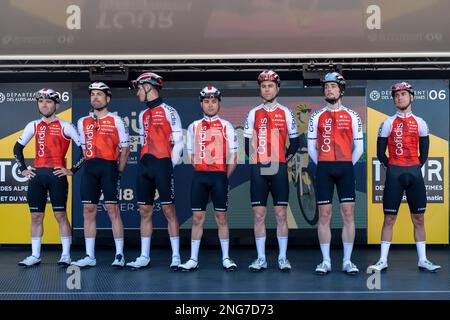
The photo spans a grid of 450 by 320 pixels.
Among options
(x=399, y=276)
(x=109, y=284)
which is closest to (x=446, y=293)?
(x=399, y=276)

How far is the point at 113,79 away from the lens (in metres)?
8.09

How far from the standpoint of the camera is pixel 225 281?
6492 millimetres

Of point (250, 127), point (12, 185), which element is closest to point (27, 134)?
point (12, 185)

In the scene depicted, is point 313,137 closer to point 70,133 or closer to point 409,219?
point 409,219

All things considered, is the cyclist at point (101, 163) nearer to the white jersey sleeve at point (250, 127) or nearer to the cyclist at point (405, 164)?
the white jersey sleeve at point (250, 127)

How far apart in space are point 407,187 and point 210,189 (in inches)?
83.4

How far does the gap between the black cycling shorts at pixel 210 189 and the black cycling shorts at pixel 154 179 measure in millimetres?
Result: 288

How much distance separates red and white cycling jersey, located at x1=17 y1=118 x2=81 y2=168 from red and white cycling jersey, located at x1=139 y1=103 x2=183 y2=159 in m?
0.87

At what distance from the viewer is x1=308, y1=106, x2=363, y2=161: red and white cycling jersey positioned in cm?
696

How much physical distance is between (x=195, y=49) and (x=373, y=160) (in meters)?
3.07

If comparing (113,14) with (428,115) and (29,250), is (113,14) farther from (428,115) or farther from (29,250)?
(428,115)

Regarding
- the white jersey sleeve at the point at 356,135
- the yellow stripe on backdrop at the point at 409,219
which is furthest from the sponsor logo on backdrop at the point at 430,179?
the white jersey sleeve at the point at 356,135

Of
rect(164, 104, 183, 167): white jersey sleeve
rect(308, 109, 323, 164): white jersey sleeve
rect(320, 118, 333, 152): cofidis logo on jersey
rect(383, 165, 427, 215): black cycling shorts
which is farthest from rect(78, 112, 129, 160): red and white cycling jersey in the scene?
rect(383, 165, 427, 215): black cycling shorts

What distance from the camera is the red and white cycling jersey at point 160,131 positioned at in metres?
7.20
